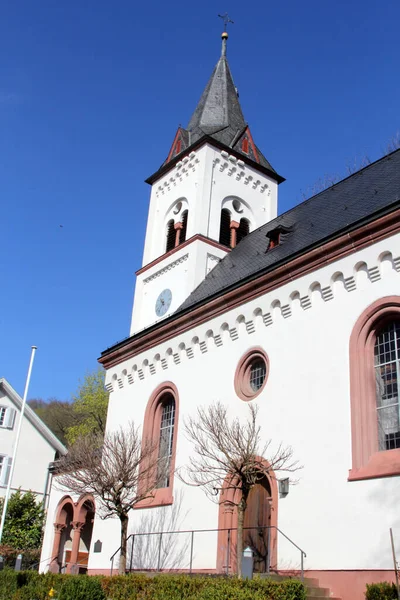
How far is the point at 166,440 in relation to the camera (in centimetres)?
2125

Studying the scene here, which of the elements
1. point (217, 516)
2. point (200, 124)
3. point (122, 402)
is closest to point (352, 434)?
point (217, 516)

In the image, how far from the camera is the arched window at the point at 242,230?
1124 inches

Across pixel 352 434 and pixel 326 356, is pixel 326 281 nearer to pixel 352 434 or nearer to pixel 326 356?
A: pixel 326 356

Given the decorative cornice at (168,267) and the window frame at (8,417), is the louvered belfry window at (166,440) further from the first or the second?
the window frame at (8,417)

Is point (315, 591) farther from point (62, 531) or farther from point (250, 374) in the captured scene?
point (62, 531)

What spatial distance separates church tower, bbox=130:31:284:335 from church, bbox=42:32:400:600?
0.10 m

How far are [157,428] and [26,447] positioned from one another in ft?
71.3

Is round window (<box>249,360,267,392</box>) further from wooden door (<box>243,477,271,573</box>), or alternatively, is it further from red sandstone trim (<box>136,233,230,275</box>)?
red sandstone trim (<box>136,233,230,275</box>)

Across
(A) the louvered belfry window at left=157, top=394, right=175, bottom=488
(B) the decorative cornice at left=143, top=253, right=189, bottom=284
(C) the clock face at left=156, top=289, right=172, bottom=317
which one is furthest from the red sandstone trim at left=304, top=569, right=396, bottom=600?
(B) the decorative cornice at left=143, top=253, right=189, bottom=284

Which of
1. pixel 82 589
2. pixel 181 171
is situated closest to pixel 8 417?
pixel 181 171

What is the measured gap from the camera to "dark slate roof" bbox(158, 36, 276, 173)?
3038 centimetres

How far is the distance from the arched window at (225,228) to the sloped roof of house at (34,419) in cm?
1988

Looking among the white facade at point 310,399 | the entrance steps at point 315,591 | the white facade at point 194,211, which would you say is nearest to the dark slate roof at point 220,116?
the white facade at point 194,211

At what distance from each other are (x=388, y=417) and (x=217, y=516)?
19.2 ft
